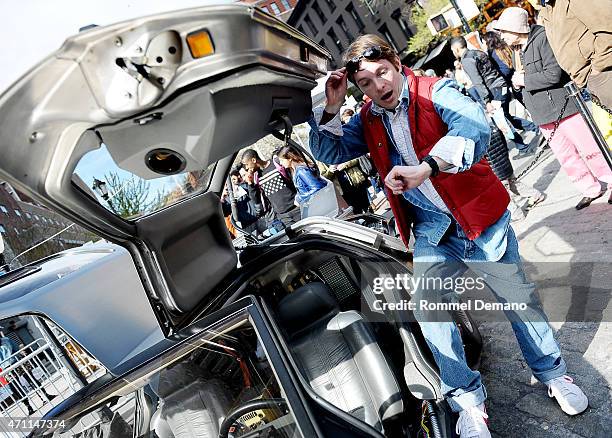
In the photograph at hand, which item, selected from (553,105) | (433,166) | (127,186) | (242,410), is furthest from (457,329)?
A: (553,105)

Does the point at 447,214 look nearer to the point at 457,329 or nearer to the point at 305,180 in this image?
Answer: the point at 457,329

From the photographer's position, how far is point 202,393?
1690 mm

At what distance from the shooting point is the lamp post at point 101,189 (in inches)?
66.6

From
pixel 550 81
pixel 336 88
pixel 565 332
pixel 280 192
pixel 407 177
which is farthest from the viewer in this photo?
pixel 280 192

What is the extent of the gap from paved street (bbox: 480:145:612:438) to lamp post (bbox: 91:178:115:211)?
2253mm

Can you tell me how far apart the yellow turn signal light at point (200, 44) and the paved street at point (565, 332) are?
2.32 m

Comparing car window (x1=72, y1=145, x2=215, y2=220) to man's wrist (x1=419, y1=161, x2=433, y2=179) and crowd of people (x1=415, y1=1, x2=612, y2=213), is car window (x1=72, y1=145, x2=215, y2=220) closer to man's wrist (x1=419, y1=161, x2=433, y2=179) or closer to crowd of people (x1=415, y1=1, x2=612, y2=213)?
man's wrist (x1=419, y1=161, x2=433, y2=179)

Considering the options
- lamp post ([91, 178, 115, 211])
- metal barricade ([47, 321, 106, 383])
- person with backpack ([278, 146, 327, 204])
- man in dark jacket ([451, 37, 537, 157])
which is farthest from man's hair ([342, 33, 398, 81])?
man in dark jacket ([451, 37, 537, 157])

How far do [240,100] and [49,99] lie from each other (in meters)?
0.62

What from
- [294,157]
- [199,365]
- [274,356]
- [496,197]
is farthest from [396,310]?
[294,157]

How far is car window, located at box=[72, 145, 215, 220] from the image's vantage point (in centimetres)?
160

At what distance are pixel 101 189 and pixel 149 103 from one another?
51 centimetres

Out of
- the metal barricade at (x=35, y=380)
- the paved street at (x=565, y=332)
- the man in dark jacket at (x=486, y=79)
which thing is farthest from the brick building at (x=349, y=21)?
the metal barricade at (x=35, y=380)

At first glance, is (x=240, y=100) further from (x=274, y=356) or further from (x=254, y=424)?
(x=254, y=424)
